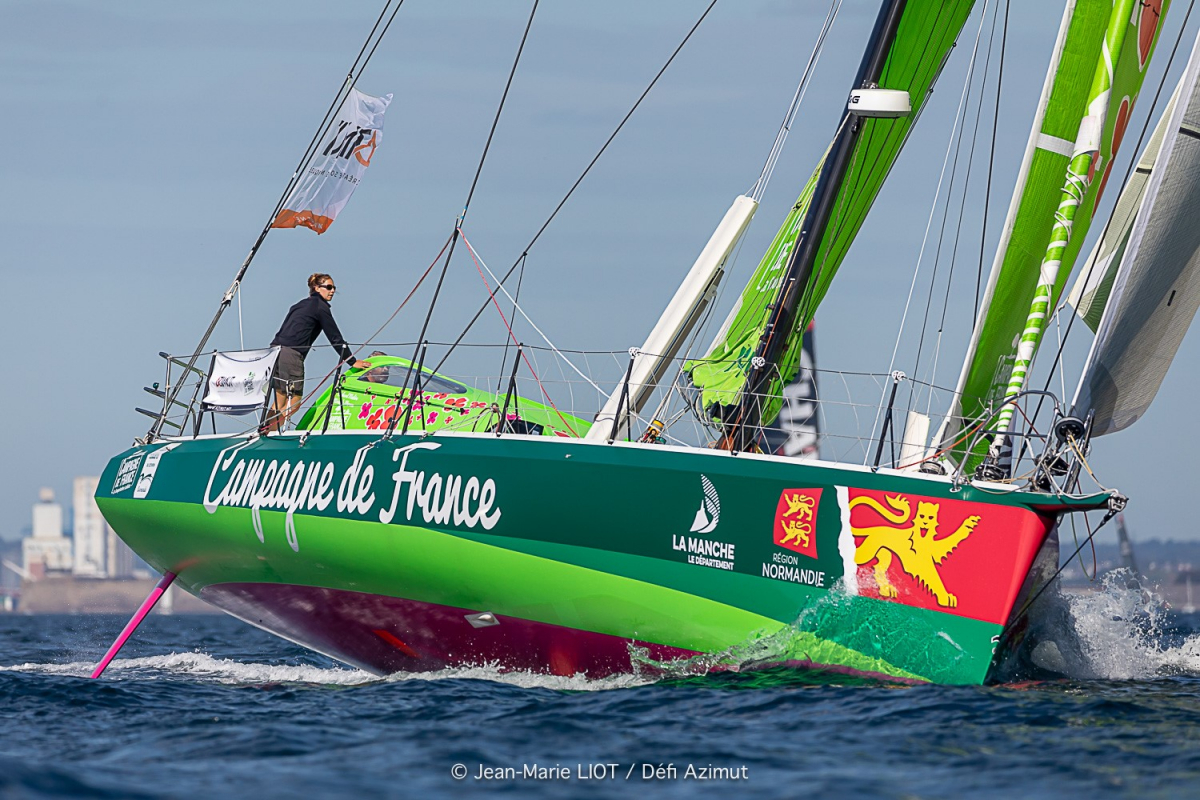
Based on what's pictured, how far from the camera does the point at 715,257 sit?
924 centimetres

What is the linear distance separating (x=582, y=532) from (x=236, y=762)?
2699 mm

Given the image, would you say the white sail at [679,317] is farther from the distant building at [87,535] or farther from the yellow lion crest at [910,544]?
the distant building at [87,535]

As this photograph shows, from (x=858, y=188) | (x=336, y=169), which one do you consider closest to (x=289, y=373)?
(x=336, y=169)

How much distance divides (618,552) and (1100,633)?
9.43 ft

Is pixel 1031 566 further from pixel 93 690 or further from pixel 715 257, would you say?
pixel 93 690

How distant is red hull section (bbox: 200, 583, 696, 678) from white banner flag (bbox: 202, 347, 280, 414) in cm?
127

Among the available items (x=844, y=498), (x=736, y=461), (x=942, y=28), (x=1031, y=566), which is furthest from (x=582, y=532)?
(x=942, y=28)

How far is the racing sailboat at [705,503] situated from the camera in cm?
673

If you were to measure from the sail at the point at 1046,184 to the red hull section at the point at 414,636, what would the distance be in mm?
2250

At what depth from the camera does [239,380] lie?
10.1 meters

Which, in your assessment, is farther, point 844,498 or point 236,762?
point 844,498

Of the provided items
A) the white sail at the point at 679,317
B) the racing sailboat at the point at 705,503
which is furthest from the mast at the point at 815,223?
the white sail at the point at 679,317

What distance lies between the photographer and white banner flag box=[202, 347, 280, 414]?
9.79 m

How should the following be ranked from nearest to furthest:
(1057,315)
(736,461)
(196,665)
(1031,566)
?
(1031,566), (736,461), (1057,315), (196,665)
